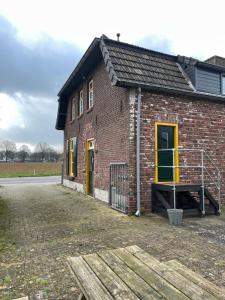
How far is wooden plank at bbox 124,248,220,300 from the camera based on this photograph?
2162 mm

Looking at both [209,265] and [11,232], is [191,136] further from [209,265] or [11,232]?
[11,232]

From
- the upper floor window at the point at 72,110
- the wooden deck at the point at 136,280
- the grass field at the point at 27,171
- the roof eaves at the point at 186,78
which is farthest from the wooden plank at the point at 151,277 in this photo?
the grass field at the point at 27,171

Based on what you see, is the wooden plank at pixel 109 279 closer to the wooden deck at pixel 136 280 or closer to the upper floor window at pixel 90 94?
the wooden deck at pixel 136 280

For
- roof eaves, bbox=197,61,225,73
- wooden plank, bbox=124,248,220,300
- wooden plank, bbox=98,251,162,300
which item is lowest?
wooden plank, bbox=98,251,162,300

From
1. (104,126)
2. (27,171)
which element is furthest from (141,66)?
(27,171)

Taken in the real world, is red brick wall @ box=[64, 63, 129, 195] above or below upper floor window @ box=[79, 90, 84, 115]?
below

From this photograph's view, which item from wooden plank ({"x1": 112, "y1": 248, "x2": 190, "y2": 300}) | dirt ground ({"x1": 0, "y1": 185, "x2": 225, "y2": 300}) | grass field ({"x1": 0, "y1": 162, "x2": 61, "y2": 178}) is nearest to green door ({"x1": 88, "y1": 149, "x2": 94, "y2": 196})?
dirt ground ({"x1": 0, "y1": 185, "x2": 225, "y2": 300})

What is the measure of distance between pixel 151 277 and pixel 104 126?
8.48 meters

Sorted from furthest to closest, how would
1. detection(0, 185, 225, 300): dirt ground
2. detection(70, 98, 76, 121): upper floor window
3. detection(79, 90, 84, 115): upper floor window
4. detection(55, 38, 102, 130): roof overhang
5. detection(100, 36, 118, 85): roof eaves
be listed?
detection(70, 98, 76, 121): upper floor window < detection(79, 90, 84, 115): upper floor window < detection(55, 38, 102, 130): roof overhang < detection(100, 36, 118, 85): roof eaves < detection(0, 185, 225, 300): dirt ground

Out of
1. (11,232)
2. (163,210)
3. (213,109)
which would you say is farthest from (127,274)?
(213,109)

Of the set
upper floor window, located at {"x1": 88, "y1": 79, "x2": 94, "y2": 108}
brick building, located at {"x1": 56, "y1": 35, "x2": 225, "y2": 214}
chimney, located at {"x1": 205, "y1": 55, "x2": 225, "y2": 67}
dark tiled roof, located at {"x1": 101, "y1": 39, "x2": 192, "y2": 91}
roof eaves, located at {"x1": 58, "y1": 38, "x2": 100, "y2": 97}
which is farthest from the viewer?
chimney, located at {"x1": 205, "y1": 55, "x2": 225, "y2": 67}

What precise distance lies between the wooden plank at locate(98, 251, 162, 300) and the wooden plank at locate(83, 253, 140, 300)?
1.8 inches

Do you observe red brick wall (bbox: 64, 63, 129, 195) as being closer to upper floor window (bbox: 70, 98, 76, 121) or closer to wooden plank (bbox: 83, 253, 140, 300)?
upper floor window (bbox: 70, 98, 76, 121)

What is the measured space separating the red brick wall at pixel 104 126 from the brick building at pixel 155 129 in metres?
0.03
